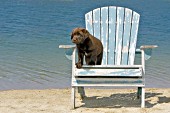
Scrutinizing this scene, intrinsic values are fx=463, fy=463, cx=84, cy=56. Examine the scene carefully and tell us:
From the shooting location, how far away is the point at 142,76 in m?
5.83

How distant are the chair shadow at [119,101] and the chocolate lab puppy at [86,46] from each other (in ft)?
1.80

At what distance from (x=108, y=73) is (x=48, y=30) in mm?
9724

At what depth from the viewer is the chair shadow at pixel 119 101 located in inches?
243

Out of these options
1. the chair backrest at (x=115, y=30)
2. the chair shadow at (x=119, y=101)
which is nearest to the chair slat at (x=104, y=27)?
the chair backrest at (x=115, y=30)

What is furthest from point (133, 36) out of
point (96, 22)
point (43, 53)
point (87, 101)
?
point (43, 53)

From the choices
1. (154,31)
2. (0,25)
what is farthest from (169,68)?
(0,25)

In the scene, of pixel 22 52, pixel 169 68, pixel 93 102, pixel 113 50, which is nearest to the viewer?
pixel 93 102

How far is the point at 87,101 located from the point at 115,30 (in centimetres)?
126

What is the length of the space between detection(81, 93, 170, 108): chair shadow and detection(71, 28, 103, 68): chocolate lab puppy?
55 cm

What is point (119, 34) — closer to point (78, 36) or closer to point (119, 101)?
point (119, 101)

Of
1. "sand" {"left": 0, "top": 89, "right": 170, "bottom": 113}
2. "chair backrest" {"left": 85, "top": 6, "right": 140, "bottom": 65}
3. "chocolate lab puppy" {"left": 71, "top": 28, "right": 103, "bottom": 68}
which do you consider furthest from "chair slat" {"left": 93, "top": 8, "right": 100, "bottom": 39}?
"sand" {"left": 0, "top": 89, "right": 170, "bottom": 113}

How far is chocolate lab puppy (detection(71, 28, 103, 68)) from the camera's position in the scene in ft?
19.2

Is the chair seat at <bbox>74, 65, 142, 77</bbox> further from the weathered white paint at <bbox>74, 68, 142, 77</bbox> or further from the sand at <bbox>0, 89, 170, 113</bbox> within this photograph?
the sand at <bbox>0, 89, 170, 113</bbox>

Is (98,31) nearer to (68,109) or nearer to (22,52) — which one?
(68,109)
